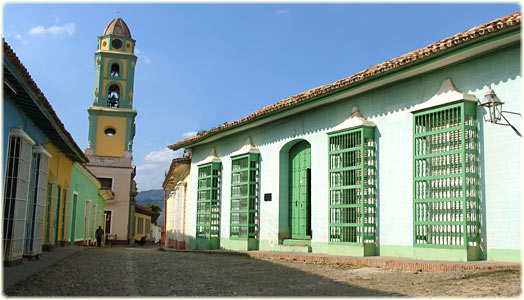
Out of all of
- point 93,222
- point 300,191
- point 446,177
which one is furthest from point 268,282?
point 93,222

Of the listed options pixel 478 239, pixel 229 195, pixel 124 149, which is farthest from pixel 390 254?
pixel 124 149

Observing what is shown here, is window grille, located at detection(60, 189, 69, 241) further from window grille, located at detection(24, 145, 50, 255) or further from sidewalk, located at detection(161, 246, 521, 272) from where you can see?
sidewalk, located at detection(161, 246, 521, 272)

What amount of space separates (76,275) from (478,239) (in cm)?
626

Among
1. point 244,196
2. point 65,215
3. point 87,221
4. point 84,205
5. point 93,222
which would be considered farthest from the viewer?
point 93,222

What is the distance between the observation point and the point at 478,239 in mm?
8375

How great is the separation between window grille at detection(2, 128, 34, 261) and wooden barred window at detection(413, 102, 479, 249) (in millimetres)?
6825

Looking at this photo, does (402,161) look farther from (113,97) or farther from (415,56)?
(113,97)

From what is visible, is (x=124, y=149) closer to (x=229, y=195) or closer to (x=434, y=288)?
(x=229, y=195)

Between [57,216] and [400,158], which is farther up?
Result: [400,158]

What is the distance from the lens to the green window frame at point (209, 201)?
16.5 metres

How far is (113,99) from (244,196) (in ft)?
72.3

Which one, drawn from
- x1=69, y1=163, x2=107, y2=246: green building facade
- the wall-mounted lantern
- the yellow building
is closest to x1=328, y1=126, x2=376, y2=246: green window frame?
the wall-mounted lantern

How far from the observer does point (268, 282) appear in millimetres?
7789

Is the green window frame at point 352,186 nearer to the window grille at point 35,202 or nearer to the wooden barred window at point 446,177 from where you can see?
the wooden barred window at point 446,177
